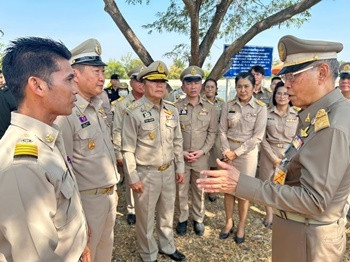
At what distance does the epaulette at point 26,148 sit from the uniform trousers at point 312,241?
1560 mm

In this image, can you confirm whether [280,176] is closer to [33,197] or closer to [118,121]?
[33,197]

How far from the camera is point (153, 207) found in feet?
10.2

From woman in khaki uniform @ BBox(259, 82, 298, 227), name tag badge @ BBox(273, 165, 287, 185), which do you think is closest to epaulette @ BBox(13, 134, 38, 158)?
name tag badge @ BBox(273, 165, 287, 185)

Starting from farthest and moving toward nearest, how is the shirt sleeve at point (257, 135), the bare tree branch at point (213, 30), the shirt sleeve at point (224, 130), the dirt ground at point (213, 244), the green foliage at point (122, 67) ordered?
1. the green foliage at point (122, 67)
2. the bare tree branch at point (213, 30)
3. the shirt sleeve at point (224, 130)
4. the shirt sleeve at point (257, 135)
5. the dirt ground at point (213, 244)

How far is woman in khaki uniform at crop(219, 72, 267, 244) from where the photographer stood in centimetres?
364

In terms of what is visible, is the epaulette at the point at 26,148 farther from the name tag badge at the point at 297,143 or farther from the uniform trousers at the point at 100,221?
the name tag badge at the point at 297,143

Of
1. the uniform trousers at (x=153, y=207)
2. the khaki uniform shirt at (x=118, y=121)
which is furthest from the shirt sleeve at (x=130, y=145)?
the khaki uniform shirt at (x=118, y=121)

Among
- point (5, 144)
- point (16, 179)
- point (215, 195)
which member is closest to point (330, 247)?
point (16, 179)

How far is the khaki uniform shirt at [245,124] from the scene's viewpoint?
3.64 m

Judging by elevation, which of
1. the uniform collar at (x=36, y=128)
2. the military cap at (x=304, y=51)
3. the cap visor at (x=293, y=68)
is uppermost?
the military cap at (x=304, y=51)

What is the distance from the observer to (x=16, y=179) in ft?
3.50

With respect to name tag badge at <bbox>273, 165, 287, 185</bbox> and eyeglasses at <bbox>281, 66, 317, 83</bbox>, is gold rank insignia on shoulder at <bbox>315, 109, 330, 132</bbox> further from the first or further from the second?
name tag badge at <bbox>273, 165, 287, 185</bbox>

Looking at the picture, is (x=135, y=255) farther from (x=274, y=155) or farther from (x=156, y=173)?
(x=274, y=155)

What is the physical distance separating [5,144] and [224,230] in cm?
325
